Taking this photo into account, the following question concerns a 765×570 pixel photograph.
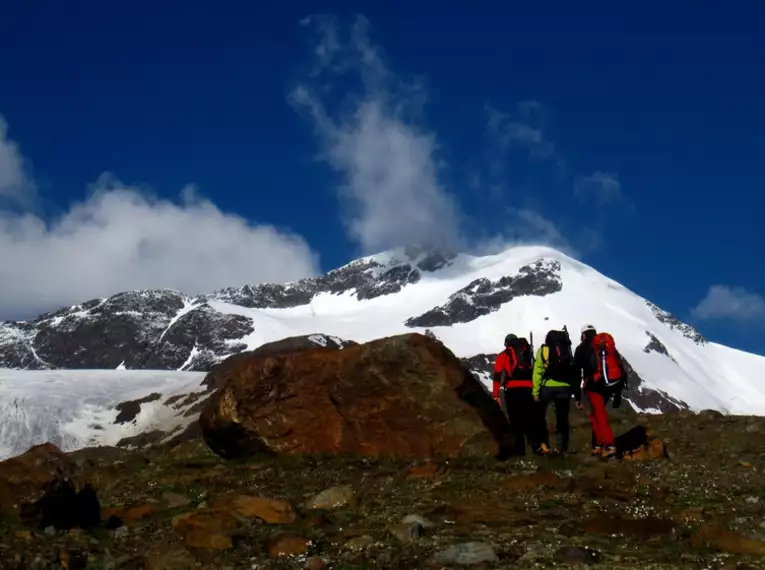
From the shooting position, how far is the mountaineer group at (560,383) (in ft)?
65.0

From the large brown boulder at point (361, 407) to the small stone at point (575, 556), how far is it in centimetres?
949

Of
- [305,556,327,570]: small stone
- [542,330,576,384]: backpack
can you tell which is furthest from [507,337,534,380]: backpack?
[305,556,327,570]: small stone

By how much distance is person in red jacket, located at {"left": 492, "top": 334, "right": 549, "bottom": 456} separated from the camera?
825 inches

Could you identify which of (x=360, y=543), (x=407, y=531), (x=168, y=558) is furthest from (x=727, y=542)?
(x=168, y=558)

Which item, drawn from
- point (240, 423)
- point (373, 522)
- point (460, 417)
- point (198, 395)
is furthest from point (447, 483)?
point (198, 395)

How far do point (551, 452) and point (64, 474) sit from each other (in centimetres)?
1116

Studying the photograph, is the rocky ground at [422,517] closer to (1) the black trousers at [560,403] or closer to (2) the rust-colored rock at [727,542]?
(2) the rust-colored rock at [727,542]

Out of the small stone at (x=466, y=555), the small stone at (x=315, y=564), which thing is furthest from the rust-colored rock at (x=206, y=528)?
the small stone at (x=466, y=555)

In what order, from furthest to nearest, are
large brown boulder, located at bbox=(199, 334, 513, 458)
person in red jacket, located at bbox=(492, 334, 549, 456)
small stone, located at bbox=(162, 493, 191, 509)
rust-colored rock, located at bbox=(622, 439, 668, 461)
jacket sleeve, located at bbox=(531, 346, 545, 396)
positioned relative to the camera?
1. person in red jacket, located at bbox=(492, 334, 549, 456)
2. large brown boulder, located at bbox=(199, 334, 513, 458)
3. jacket sleeve, located at bbox=(531, 346, 545, 396)
4. rust-colored rock, located at bbox=(622, 439, 668, 461)
5. small stone, located at bbox=(162, 493, 191, 509)

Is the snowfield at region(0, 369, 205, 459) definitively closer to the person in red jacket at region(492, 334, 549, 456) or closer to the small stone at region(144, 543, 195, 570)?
the person in red jacket at region(492, 334, 549, 456)

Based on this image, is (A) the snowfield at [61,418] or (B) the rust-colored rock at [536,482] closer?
(B) the rust-colored rock at [536,482]

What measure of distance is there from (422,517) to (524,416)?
344 inches

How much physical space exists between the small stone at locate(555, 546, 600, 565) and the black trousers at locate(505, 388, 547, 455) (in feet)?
34.4

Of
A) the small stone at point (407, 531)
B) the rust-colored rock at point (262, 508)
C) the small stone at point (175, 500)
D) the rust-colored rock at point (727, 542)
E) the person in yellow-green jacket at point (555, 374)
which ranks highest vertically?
the person in yellow-green jacket at point (555, 374)
